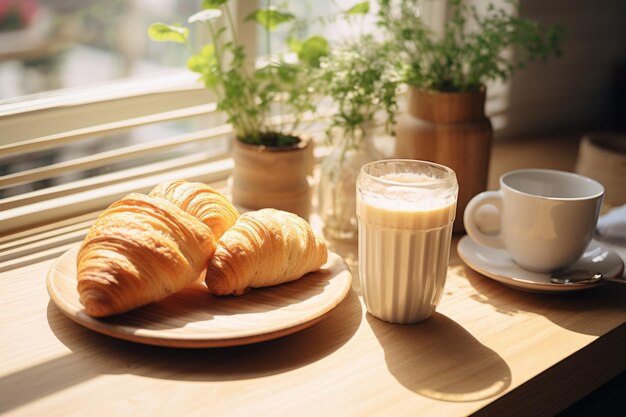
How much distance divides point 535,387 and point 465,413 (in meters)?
0.11

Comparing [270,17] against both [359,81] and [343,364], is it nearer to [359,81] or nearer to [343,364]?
[359,81]

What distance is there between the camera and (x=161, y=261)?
732 millimetres

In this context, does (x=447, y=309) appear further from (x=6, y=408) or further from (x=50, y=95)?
(x=50, y=95)

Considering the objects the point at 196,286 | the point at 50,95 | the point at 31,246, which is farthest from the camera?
the point at 50,95

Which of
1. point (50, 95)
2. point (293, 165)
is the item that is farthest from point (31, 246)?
point (293, 165)

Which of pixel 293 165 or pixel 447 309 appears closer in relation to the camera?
pixel 447 309

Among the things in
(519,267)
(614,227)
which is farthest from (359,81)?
(614,227)

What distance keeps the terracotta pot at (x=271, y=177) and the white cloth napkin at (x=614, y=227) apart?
0.44m

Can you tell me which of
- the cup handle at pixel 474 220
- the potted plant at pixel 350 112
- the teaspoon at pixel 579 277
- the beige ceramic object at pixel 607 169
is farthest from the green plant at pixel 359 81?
the beige ceramic object at pixel 607 169

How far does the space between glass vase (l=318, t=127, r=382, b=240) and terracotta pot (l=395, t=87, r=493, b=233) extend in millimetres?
67

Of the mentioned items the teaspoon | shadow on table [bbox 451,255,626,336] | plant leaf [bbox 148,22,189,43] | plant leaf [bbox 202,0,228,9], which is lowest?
shadow on table [bbox 451,255,626,336]

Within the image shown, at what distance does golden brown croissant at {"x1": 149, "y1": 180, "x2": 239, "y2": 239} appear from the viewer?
0.85 meters

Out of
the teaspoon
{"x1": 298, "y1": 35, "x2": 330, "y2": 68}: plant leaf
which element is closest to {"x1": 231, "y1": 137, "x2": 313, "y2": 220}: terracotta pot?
{"x1": 298, "y1": 35, "x2": 330, "y2": 68}: plant leaf

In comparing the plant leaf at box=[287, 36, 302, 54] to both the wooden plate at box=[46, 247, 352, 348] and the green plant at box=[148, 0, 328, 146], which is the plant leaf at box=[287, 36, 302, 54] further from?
the wooden plate at box=[46, 247, 352, 348]
